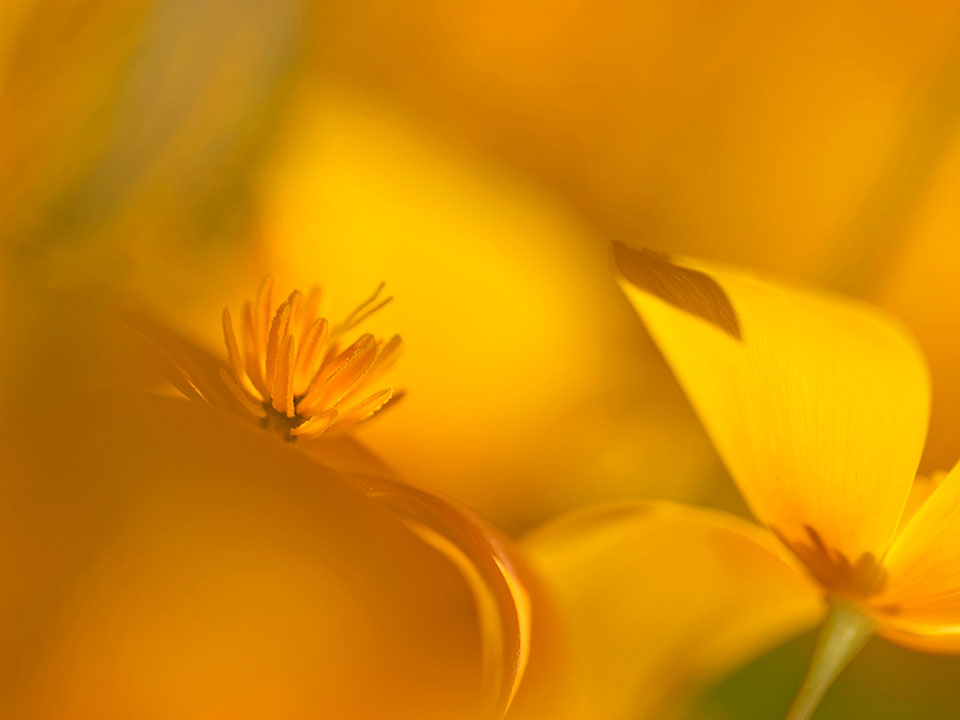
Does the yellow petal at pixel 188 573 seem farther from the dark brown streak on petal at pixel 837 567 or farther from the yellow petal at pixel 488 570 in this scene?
the dark brown streak on petal at pixel 837 567

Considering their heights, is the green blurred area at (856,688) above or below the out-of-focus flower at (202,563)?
above

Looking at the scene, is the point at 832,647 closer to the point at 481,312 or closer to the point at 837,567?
the point at 837,567

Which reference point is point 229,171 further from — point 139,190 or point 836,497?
point 836,497

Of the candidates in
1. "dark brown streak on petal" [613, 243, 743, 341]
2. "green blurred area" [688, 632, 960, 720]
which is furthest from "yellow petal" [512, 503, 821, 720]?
"dark brown streak on petal" [613, 243, 743, 341]

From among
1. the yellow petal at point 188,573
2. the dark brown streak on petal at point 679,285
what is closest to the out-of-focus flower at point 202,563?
the yellow petal at point 188,573

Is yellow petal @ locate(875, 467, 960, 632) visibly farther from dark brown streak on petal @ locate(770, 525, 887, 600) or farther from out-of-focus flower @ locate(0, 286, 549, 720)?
out-of-focus flower @ locate(0, 286, 549, 720)

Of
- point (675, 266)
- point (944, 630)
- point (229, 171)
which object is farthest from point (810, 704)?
point (229, 171)

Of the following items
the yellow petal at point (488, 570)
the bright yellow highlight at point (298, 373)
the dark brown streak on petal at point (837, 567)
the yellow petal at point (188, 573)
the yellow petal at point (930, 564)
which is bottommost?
the yellow petal at point (188, 573)
